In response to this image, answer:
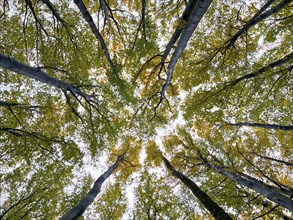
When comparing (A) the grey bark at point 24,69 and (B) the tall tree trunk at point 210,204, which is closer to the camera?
(A) the grey bark at point 24,69

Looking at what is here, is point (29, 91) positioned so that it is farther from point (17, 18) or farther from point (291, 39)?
point (291, 39)

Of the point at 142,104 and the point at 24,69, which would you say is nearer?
the point at 24,69

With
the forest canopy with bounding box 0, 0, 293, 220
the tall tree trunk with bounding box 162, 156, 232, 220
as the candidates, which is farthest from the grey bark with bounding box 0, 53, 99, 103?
the tall tree trunk with bounding box 162, 156, 232, 220

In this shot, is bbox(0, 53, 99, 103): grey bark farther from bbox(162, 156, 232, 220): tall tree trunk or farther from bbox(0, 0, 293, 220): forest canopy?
bbox(162, 156, 232, 220): tall tree trunk

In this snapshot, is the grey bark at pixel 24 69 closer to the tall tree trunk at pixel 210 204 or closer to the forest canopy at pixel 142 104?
the forest canopy at pixel 142 104

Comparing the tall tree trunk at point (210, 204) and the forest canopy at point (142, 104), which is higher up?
the forest canopy at point (142, 104)

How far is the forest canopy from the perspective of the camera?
5.45 m

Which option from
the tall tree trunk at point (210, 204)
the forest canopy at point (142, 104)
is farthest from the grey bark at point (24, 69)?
the tall tree trunk at point (210, 204)

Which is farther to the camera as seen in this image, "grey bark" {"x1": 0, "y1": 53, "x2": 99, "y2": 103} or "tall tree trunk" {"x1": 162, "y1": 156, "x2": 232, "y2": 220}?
"tall tree trunk" {"x1": 162, "y1": 156, "x2": 232, "y2": 220}

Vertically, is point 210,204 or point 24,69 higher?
point 24,69

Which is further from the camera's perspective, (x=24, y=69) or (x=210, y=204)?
(x=210, y=204)

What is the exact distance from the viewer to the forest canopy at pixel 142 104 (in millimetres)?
5449

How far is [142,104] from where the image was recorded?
7223 millimetres

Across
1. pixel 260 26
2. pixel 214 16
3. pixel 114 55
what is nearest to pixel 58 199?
pixel 114 55
